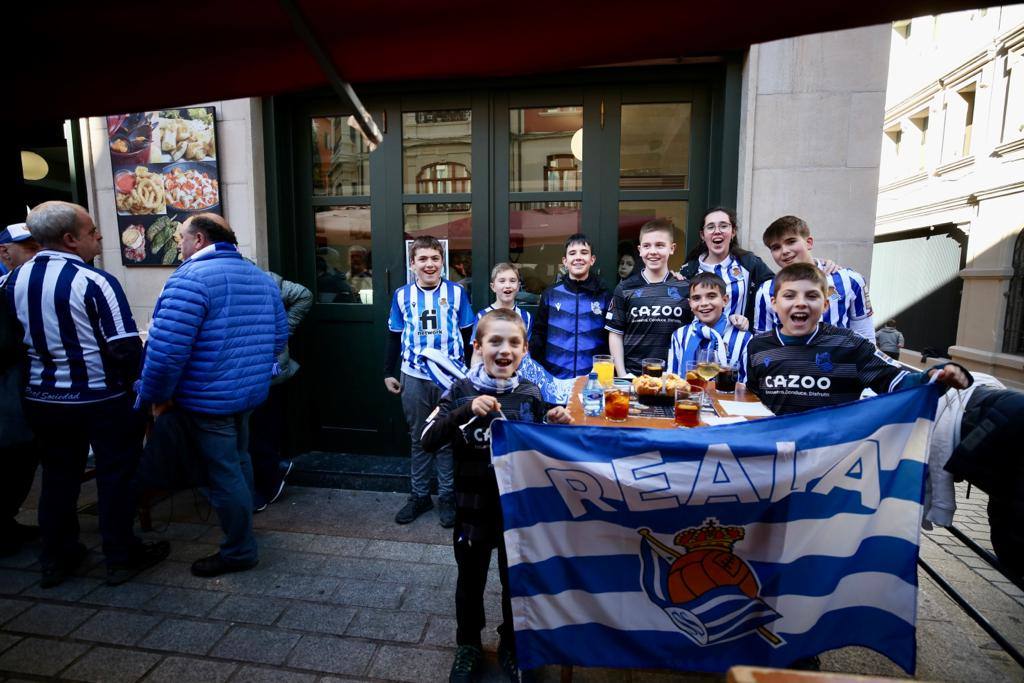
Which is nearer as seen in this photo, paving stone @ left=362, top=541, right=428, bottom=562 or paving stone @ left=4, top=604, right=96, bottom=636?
paving stone @ left=4, top=604, right=96, bottom=636

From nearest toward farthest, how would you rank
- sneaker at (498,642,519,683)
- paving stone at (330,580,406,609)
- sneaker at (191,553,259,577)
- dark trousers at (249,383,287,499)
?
sneaker at (498,642,519,683) → paving stone at (330,580,406,609) → sneaker at (191,553,259,577) → dark trousers at (249,383,287,499)

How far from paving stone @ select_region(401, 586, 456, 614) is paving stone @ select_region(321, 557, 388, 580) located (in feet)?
1.19

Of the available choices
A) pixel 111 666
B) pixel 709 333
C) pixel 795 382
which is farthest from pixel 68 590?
pixel 795 382

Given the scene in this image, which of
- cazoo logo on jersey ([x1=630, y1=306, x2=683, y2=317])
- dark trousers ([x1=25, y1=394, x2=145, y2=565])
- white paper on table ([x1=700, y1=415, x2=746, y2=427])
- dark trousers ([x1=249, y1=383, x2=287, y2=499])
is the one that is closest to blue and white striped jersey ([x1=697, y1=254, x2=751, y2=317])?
cazoo logo on jersey ([x1=630, y1=306, x2=683, y2=317])

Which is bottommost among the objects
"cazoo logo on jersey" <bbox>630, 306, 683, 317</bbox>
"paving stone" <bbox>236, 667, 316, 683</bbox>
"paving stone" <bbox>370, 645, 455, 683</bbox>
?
"paving stone" <bbox>236, 667, 316, 683</bbox>

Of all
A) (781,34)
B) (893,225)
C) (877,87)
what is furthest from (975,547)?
(893,225)

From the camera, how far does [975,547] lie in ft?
8.73

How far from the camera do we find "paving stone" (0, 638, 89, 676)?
2568 mm

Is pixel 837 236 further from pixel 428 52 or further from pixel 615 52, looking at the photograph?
pixel 428 52

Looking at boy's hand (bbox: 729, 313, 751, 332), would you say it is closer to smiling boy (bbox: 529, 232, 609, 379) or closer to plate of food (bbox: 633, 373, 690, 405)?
plate of food (bbox: 633, 373, 690, 405)

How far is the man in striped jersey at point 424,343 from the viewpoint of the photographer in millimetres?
4156

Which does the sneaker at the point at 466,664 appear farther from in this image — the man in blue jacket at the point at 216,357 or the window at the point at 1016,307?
the window at the point at 1016,307

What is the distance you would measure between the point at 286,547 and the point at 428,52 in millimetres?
3564

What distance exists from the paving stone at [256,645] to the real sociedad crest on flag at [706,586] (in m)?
1.96
